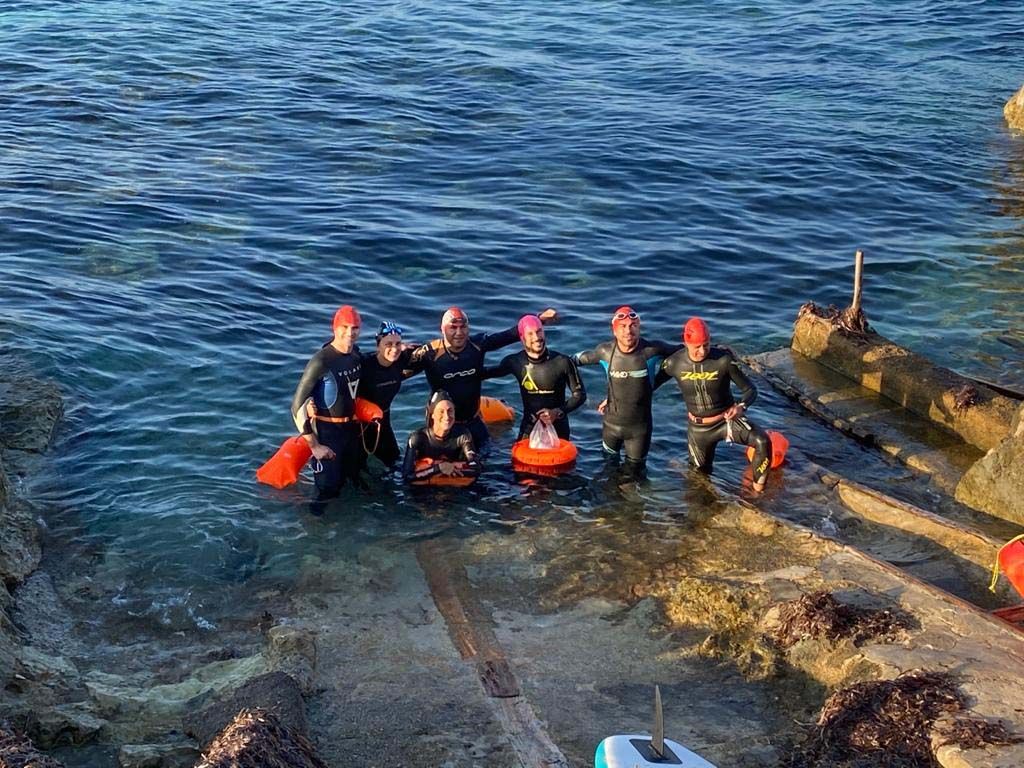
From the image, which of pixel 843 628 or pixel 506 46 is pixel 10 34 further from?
pixel 843 628

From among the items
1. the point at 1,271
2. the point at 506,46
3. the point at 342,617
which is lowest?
the point at 342,617

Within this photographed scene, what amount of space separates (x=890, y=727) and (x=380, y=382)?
5.97m

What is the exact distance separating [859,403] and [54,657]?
9.11m

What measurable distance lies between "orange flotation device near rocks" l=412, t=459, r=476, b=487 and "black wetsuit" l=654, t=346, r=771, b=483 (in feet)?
6.84

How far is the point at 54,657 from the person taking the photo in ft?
28.8

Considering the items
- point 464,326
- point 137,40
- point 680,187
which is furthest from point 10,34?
point 464,326

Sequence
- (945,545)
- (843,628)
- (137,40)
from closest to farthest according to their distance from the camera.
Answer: (843,628), (945,545), (137,40)

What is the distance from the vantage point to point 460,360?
12031 millimetres

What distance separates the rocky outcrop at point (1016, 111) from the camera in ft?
81.8

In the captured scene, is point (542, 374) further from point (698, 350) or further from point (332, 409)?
point (332, 409)

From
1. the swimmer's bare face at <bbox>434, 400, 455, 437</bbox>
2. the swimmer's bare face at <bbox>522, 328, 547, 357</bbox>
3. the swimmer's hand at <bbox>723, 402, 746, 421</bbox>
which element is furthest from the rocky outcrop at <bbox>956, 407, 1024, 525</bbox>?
the swimmer's bare face at <bbox>434, 400, 455, 437</bbox>

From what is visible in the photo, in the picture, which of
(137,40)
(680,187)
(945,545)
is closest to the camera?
(945,545)

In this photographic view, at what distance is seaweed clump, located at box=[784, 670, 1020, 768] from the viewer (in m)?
7.35

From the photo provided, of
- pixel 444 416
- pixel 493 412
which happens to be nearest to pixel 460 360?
pixel 444 416
